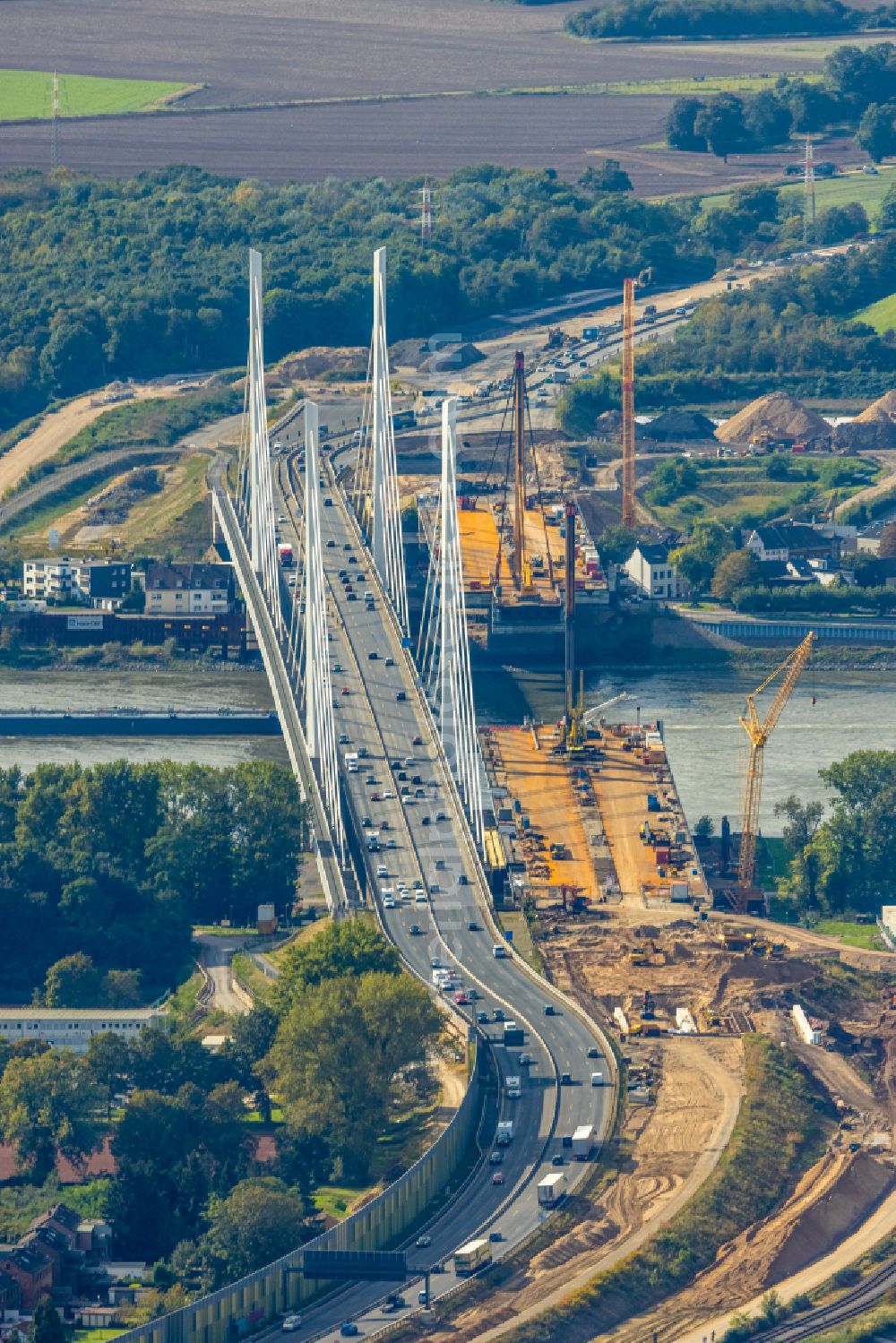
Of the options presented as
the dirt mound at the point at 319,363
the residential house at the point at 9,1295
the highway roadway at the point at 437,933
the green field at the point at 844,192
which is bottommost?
the dirt mound at the point at 319,363

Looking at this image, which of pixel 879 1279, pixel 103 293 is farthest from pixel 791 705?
pixel 103 293

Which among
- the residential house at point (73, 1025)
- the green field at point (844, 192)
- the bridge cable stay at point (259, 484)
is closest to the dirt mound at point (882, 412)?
the bridge cable stay at point (259, 484)

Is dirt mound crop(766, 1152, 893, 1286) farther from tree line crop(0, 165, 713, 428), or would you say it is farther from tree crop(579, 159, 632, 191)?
tree crop(579, 159, 632, 191)

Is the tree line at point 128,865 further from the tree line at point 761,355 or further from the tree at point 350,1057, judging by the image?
the tree line at point 761,355

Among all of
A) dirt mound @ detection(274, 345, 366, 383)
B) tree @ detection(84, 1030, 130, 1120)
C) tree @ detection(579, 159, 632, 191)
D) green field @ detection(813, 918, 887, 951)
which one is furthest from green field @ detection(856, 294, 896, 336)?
tree @ detection(84, 1030, 130, 1120)

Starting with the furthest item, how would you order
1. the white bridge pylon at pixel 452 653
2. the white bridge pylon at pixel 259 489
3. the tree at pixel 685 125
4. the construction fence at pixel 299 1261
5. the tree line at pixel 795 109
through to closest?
the tree at pixel 685 125 → the tree line at pixel 795 109 → the white bridge pylon at pixel 259 489 → the white bridge pylon at pixel 452 653 → the construction fence at pixel 299 1261

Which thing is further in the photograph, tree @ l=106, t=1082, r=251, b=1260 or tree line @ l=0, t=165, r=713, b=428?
tree line @ l=0, t=165, r=713, b=428

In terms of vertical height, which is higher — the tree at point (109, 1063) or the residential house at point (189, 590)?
the tree at point (109, 1063)
